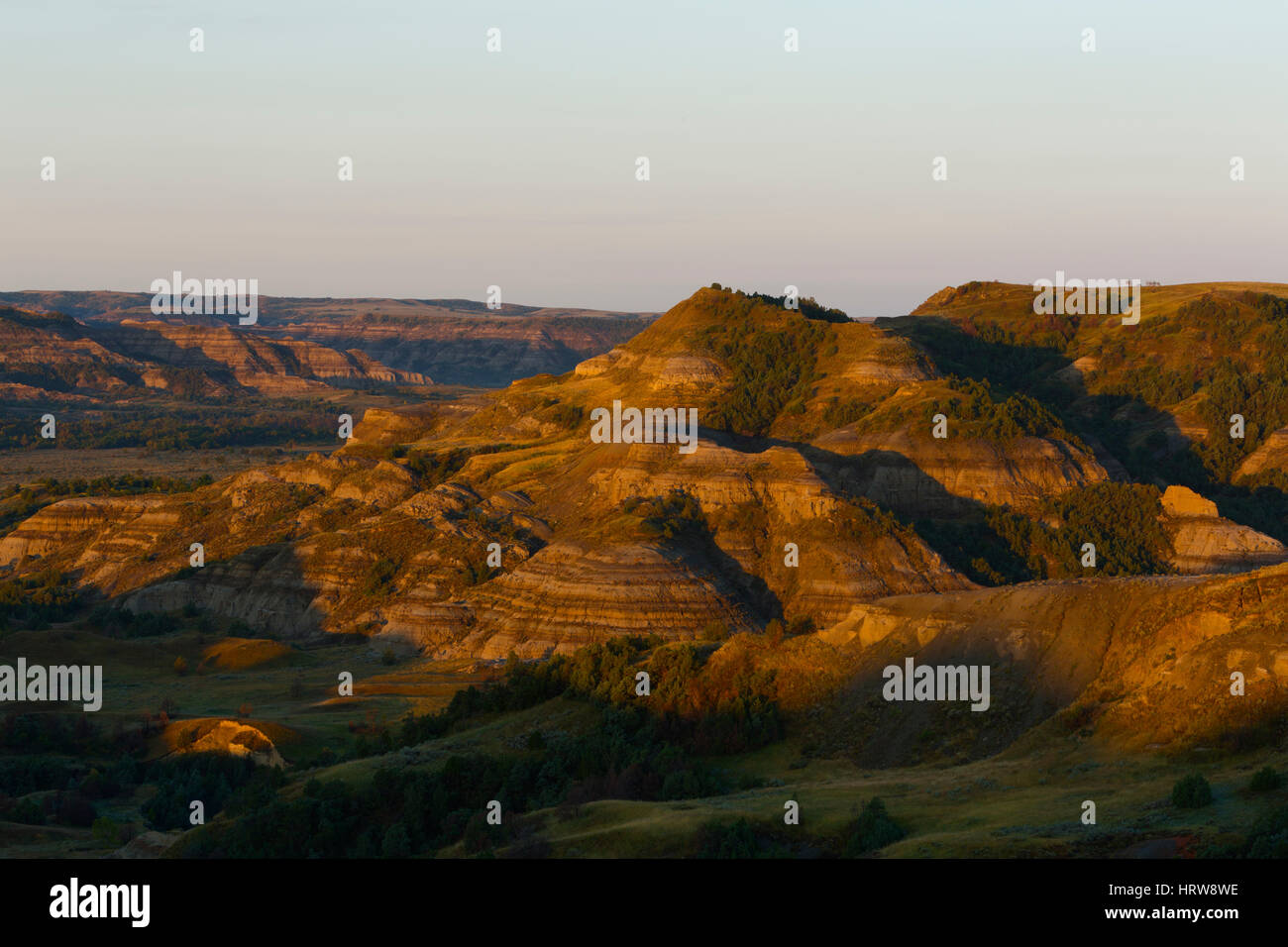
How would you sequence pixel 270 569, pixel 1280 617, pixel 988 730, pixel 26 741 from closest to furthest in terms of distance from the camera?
pixel 1280 617 → pixel 988 730 → pixel 26 741 → pixel 270 569

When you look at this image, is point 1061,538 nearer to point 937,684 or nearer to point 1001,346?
point 937,684

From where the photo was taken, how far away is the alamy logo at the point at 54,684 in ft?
200

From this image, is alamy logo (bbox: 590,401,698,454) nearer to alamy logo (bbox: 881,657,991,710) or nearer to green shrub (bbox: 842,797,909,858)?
alamy logo (bbox: 881,657,991,710)

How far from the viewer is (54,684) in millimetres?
64438

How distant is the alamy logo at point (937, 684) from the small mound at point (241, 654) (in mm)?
41752

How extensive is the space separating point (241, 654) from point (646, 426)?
32.8 m

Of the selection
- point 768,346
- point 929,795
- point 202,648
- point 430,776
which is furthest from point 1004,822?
point 768,346

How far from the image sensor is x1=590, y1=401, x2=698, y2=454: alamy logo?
282 ft

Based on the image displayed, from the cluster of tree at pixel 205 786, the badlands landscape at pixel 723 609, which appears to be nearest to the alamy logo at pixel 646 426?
the badlands landscape at pixel 723 609

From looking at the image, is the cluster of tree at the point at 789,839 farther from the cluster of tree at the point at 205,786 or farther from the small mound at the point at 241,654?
the small mound at the point at 241,654

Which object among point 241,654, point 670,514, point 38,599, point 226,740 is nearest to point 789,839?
point 226,740

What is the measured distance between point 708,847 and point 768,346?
81221 mm

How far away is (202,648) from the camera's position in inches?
2911

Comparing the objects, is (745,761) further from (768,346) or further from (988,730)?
(768,346)
